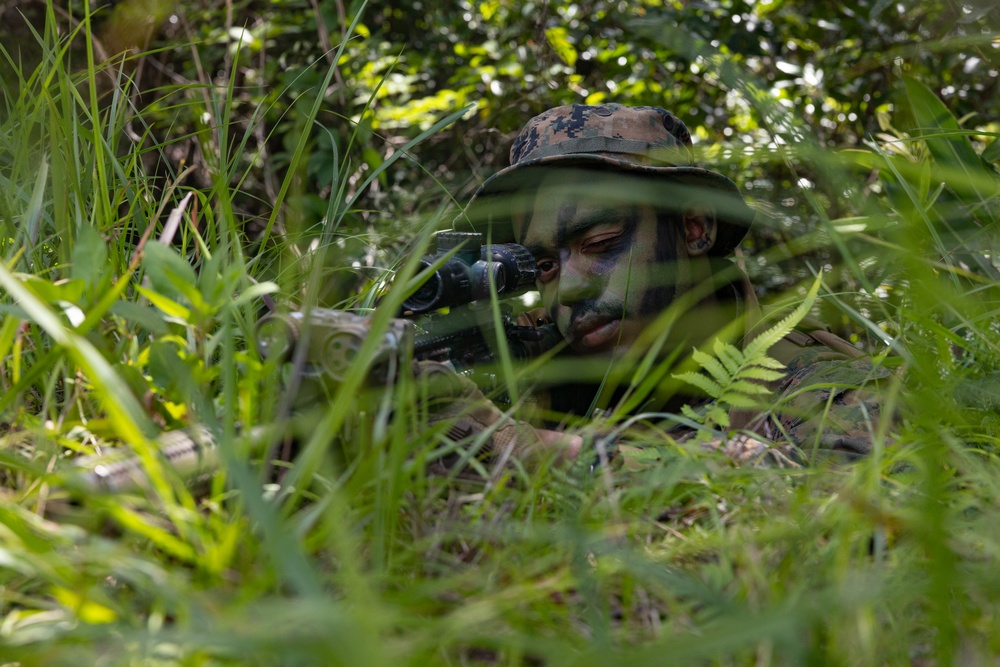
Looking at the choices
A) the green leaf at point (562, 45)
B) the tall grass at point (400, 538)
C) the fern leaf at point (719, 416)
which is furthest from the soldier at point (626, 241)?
the green leaf at point (562, 45)

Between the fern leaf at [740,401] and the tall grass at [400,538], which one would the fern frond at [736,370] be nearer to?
the fern leaf at [740,401]

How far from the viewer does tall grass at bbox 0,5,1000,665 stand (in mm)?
833

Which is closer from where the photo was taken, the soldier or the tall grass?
the tall grass

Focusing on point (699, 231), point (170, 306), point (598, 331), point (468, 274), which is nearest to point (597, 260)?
point (598, 331)

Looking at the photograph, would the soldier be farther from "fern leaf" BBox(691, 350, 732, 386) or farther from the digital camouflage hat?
"fern leaf" BBox(691, 350, 732, 386)

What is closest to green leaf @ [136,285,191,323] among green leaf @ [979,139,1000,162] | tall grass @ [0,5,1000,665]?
tall grass @ [0,5,1000,665]

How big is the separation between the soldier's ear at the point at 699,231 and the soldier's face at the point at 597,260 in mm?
168

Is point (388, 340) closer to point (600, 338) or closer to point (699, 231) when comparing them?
point (600, 338)

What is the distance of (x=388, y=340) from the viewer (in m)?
1.25

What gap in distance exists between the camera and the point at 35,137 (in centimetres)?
224

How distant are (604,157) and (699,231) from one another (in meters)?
0.39

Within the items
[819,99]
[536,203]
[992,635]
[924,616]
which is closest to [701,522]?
[924,616]

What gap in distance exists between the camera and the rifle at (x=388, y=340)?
108 cm

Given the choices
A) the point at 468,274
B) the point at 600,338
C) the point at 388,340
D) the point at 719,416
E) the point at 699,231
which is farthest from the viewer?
the point at 699,231
